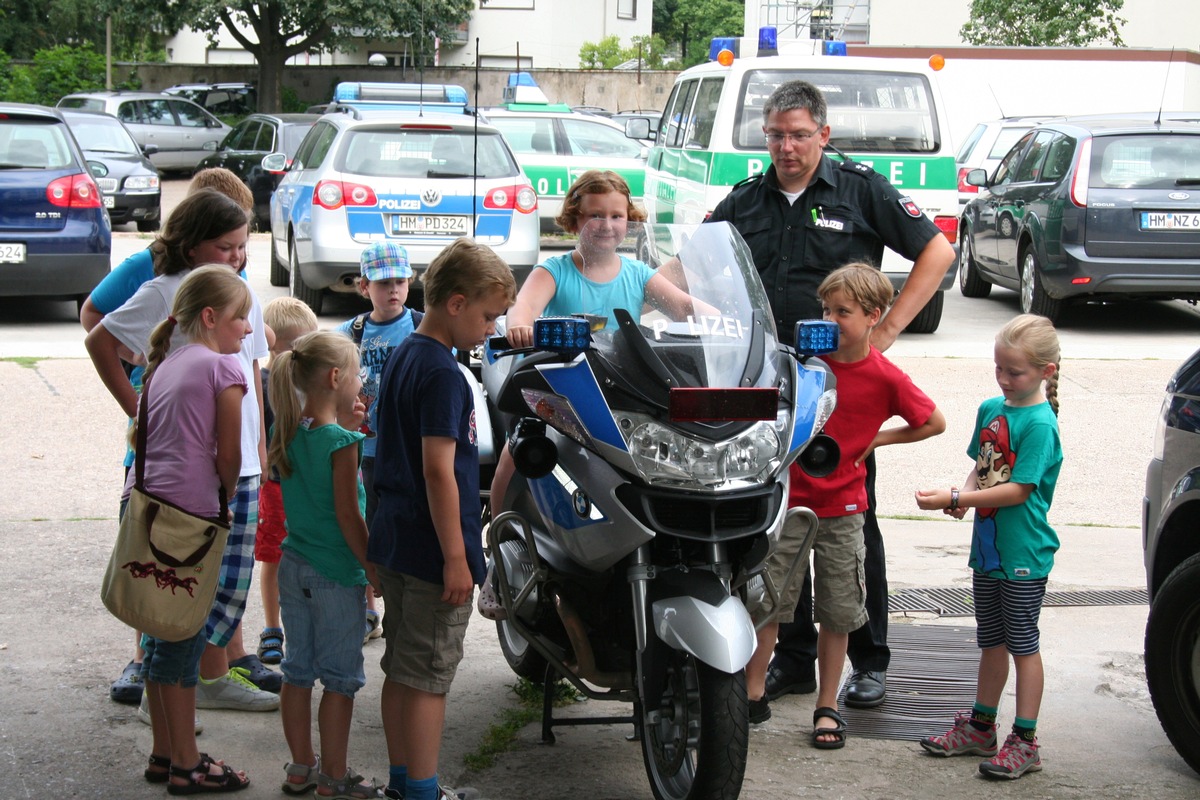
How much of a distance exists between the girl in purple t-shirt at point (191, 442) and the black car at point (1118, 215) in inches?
380

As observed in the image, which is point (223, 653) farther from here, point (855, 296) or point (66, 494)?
point (66, 494)

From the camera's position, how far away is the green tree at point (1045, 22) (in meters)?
33.2

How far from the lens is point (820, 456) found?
12.5ft

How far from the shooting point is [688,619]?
3.42 meters

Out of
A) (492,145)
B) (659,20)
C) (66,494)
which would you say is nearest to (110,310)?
(66,494)

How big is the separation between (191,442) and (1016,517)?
2.32m

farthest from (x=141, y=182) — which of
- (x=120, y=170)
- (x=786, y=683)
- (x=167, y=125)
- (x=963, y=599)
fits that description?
(x=786, y=683)

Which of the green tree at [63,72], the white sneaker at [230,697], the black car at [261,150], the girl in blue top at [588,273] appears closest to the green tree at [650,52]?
the green tree at [63,72]

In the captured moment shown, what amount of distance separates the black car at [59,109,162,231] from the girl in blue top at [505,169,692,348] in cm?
1557

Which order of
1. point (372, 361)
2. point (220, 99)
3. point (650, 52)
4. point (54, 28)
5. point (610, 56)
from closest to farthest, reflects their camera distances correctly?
point (372, 361), point (220, 99), point (54, 28), point (610, 56), point (650, 52)

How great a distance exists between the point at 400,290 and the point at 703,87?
8219 millimetres

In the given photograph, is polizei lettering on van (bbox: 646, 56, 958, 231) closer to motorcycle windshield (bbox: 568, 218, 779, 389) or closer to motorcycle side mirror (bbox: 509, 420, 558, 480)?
motorcycle windshield (bbox: 568, 218, 779, 389)

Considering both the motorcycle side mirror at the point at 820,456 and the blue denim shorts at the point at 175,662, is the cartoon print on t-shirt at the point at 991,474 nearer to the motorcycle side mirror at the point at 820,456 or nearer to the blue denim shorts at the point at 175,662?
the motorcycle side mirror at the point at 820,456

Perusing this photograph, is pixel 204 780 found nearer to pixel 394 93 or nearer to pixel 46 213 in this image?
pixel 46 213
